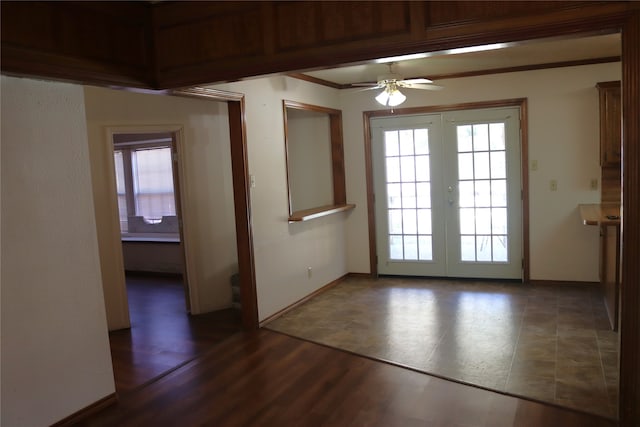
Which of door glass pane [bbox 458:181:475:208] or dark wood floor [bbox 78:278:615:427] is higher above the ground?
door glass pane [bbox 458:181:475:208]

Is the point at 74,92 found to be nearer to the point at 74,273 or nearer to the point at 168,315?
the point at 74,273

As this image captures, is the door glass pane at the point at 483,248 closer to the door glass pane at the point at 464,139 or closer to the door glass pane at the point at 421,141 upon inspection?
the door glass pane at the point at 464,139

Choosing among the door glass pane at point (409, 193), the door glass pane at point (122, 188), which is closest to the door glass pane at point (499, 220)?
the door glass pane at point (409, 193)

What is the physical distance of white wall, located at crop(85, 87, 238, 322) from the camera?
4.79m

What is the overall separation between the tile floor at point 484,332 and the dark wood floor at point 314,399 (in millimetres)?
183

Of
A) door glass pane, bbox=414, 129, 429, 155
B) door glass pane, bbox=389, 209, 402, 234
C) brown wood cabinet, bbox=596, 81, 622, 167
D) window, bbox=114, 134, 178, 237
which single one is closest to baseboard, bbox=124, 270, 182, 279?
window, bbox=114, 134, 178, 237

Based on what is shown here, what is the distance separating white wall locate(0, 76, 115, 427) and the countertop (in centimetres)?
364

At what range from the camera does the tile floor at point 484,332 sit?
3264 mm

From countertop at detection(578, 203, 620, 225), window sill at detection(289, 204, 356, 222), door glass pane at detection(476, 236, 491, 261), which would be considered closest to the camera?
countertop at detection(578, 203, 620, 225)

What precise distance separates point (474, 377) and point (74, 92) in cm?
304

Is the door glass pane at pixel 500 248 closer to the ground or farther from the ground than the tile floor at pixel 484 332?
farther from the ground

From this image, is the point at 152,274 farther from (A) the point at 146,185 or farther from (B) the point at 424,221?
(B) the point at 424,221

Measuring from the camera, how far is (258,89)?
465 centimetres

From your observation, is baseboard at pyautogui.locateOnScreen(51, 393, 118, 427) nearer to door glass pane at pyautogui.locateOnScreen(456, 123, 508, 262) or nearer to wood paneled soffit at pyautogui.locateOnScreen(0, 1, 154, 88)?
wood paneled soffit at pyautogui.locateOnScreen(0, 1, 154, 88)
